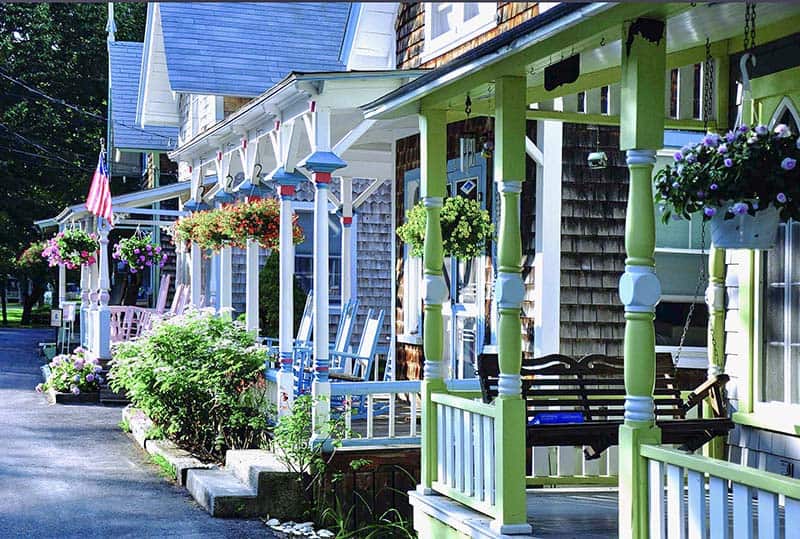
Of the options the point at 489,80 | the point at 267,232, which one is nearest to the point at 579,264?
the point at 489,80

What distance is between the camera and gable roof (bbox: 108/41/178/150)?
24750mm

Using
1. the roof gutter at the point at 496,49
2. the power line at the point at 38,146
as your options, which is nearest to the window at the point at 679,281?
the roof gutter at the point at 496,49

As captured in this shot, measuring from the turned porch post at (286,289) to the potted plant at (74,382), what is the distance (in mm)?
7027

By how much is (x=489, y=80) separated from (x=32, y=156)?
3450 centimetres

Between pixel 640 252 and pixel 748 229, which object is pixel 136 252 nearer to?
pixel 640 252

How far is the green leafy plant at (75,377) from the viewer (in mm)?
17047

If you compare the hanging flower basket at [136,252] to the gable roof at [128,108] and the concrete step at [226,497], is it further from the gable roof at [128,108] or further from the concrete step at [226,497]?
the concrete step at [226,497]

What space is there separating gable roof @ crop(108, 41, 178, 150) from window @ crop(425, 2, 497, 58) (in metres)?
13.1

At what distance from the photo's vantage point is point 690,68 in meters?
7.92

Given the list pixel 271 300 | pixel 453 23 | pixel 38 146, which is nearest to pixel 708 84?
pixel 453 23

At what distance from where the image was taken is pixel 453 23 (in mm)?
11828

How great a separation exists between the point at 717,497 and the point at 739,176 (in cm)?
131

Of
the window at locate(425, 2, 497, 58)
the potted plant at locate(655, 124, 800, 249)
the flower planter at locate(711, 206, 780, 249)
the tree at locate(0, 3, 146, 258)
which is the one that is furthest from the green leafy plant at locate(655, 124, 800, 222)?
the tree at locate(0, 3, 146, 258)

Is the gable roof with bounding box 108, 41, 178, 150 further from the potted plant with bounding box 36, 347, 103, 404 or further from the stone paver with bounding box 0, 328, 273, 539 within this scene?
the stone paver with bounding box 0, 328, 273, 539
